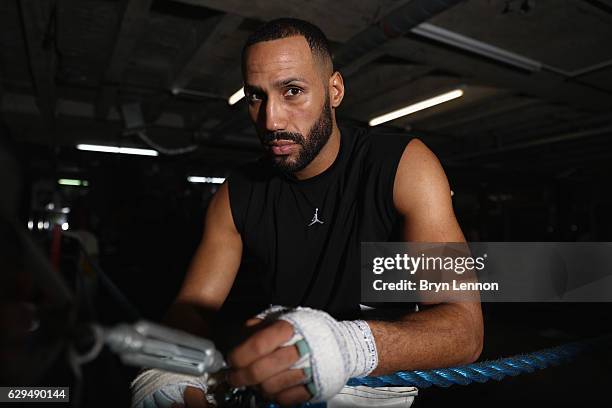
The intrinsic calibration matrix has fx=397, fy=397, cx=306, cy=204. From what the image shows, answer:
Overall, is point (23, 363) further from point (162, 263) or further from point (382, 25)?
point (162, 263)

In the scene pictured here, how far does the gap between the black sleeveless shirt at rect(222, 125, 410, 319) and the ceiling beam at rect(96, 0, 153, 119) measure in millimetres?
2080

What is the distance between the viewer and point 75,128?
6.30 metres

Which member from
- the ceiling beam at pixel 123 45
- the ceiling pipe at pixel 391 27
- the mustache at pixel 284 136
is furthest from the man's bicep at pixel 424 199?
the ceiling beam at pixel 123 45

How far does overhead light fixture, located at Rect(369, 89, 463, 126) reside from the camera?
4742mm

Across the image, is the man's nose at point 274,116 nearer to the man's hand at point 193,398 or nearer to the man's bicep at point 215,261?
the man's bicep at point 215,261

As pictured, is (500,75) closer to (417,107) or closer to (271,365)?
(417,107)

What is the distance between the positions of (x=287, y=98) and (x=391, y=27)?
67.3 inches

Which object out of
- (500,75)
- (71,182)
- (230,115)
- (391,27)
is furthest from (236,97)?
(71,182)

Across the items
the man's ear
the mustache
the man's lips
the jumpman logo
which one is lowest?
the jumpman logo

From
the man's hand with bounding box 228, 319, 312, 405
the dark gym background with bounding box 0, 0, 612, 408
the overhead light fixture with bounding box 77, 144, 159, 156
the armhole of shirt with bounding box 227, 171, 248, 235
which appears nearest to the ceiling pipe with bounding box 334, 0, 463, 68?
the dark gym background with bounding box 0, 0, 612, 408

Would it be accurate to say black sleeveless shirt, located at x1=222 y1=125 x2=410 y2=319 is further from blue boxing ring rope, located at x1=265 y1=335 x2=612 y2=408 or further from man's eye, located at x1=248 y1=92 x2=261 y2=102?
blue boxing ring rope, located at x1=265 y1=335 x2=612 y2=408

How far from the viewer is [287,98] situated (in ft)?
4.55

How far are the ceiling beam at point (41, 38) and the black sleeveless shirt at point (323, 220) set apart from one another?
2.32 m

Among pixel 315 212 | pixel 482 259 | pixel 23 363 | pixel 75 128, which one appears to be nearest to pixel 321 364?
pixel 23 363
